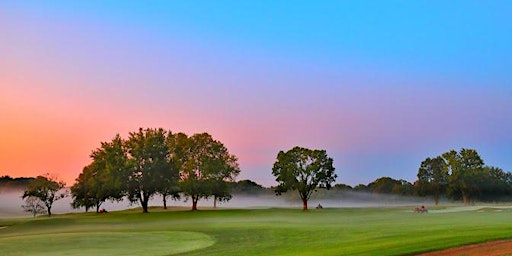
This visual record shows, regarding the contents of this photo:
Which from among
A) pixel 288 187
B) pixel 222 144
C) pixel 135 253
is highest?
pixel 222 144

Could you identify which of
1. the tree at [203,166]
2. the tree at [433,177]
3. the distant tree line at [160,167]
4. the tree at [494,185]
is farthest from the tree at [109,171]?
the tree at [494,185]

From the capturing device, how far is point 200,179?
322 ft

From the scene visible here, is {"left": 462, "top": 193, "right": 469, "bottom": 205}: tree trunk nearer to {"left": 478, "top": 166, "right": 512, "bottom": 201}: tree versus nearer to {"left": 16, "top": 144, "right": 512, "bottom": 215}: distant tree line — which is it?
{"left": 478, "top": 166, "right": 512, "bottom": 201}: tree

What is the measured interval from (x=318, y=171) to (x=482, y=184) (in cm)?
5768

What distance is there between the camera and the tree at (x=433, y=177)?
5566 inches

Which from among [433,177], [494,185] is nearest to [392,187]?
[433,177]

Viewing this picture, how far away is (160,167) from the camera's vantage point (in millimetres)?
100688

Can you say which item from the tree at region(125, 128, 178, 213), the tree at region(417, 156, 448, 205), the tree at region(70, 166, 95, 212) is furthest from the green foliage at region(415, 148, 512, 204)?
the tree at region(70, 166, 95, 212)

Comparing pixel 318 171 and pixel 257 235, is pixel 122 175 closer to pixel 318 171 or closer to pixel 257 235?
pixel 318 171

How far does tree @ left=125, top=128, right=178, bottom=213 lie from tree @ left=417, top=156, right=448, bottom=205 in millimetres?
74142

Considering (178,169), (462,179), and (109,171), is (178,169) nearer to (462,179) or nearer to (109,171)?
(109,171)

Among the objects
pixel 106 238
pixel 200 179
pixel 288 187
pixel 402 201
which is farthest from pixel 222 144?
pixel 402 201

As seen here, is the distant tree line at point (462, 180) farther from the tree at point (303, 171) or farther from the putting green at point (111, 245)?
the putting green at point (111, 245)

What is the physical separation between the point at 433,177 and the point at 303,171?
185 feet
